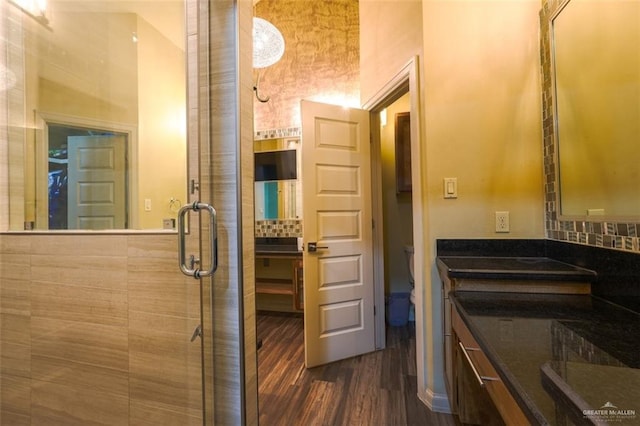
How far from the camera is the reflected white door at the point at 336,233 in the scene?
2072 mm

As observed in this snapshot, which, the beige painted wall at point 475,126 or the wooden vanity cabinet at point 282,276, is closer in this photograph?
→ the beige painted wall at point 475,126

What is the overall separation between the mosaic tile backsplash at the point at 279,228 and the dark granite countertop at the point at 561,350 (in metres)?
2.28

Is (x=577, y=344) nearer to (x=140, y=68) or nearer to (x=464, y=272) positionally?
(x=464, y=272)

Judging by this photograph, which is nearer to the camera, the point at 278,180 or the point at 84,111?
the point at 84,111

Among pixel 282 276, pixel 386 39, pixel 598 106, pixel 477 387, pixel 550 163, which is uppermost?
pixel 386 39

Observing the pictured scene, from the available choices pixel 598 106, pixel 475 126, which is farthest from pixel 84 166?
pixel 598 106

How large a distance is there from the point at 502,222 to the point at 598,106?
2.21ft

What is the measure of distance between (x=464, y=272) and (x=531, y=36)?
1.46 metres

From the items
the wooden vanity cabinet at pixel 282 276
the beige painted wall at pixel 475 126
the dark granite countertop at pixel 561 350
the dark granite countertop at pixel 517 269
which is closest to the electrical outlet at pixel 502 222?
the beige painted wall at pixel 475 126

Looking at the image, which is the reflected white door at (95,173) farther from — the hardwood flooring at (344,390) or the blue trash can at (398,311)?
the blue trash can at (398,311)

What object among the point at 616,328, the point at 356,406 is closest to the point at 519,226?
the point at 616,328

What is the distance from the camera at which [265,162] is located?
318 cm

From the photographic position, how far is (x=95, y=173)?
4.95 feet

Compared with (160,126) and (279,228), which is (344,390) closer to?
(279,228)
